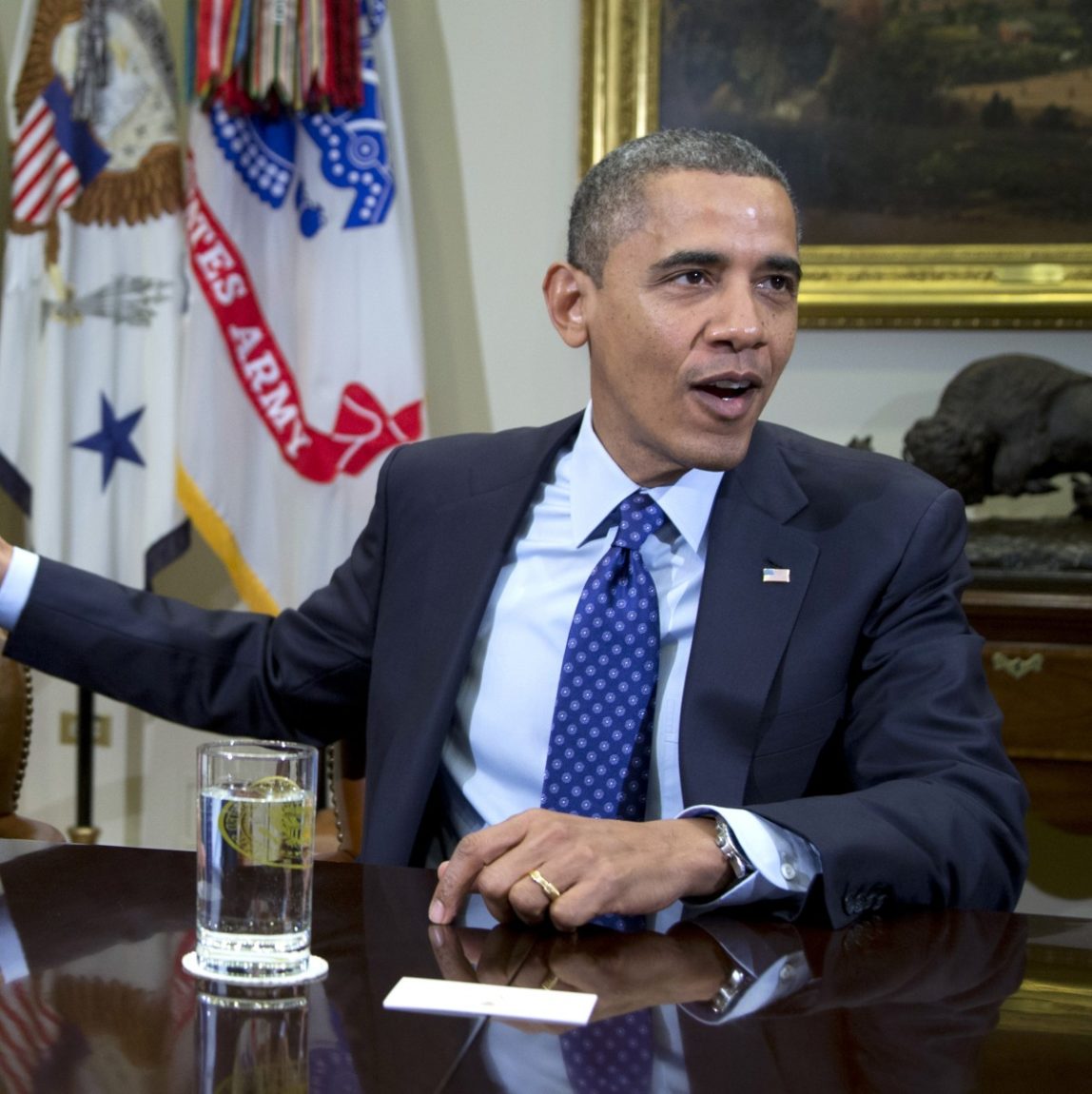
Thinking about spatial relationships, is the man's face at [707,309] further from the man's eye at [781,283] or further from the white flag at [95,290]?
the white flag at [95,290]

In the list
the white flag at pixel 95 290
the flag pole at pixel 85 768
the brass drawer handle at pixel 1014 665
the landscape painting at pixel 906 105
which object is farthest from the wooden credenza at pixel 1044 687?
the flag pole at pixel 85 768

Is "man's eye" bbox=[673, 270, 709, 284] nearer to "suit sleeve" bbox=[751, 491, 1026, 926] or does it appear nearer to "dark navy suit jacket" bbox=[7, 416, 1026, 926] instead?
"dark navy suit jacket" bbox=[7, 416, 1026, 926]

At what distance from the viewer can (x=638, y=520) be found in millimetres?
1788

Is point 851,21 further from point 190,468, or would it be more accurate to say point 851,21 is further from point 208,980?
point 208,980

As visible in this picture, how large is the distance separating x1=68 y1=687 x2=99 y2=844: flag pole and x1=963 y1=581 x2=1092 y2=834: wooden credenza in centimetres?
223

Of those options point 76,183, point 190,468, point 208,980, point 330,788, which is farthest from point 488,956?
point 76,183

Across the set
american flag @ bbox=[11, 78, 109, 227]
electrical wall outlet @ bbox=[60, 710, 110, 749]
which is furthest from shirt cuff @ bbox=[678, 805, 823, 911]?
electrical wall outlet @ bbox=[60, 710, 110, 749]

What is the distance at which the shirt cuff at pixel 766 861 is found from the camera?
1.26 m

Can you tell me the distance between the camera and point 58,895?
1.22m

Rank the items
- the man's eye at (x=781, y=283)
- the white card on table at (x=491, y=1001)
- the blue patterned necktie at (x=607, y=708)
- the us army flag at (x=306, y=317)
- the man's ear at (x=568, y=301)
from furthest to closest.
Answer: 1. the us army flag at (x=306, y=317)
2. the man's ear at (x=568, y=301)
3. the man's eye at (x=781, y=283)
4. the blue patterned necktie at (x=607, y=708)
5. the white card on table at (x=491, y=1001)

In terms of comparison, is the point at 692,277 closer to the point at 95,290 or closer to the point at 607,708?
the point at 607,708

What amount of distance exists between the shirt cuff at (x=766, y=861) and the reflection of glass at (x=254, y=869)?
1.29 feet

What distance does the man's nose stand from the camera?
5.53 feet

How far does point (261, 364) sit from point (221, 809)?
9.41 feet
